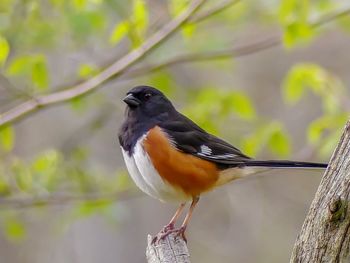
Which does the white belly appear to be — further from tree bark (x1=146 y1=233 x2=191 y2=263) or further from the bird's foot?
tree bark (x1=146 y1=233 x2=191 y2=263)

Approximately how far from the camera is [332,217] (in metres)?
2.35

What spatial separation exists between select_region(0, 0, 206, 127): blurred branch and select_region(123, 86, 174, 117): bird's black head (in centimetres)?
14

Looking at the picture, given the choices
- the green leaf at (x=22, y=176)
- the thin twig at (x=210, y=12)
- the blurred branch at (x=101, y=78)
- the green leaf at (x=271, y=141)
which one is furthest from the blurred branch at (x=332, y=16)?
the green leaf at (x=22, y=176)

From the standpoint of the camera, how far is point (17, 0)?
4.52 m

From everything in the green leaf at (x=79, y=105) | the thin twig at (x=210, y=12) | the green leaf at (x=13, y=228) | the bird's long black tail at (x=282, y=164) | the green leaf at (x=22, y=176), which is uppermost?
the thin twig at (x=210, y=12)

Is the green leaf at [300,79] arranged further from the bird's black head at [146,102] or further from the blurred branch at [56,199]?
the blurred branch at [56,199]

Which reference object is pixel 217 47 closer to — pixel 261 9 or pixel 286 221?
pixel 261 9

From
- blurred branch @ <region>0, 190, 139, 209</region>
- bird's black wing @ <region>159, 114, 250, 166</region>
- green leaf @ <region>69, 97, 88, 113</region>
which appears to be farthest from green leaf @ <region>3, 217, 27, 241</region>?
bird's black wing @ <region>159, 114, 250, 166</region>

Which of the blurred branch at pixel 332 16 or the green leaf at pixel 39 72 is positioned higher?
the blurred branch at pixel 332 16

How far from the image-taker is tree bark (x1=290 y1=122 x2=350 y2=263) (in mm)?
2330

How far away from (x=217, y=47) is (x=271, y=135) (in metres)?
0.56

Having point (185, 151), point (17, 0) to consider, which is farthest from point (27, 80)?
point (185, 151)

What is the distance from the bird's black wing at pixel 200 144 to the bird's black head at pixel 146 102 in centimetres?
7

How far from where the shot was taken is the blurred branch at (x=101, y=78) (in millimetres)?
4180
